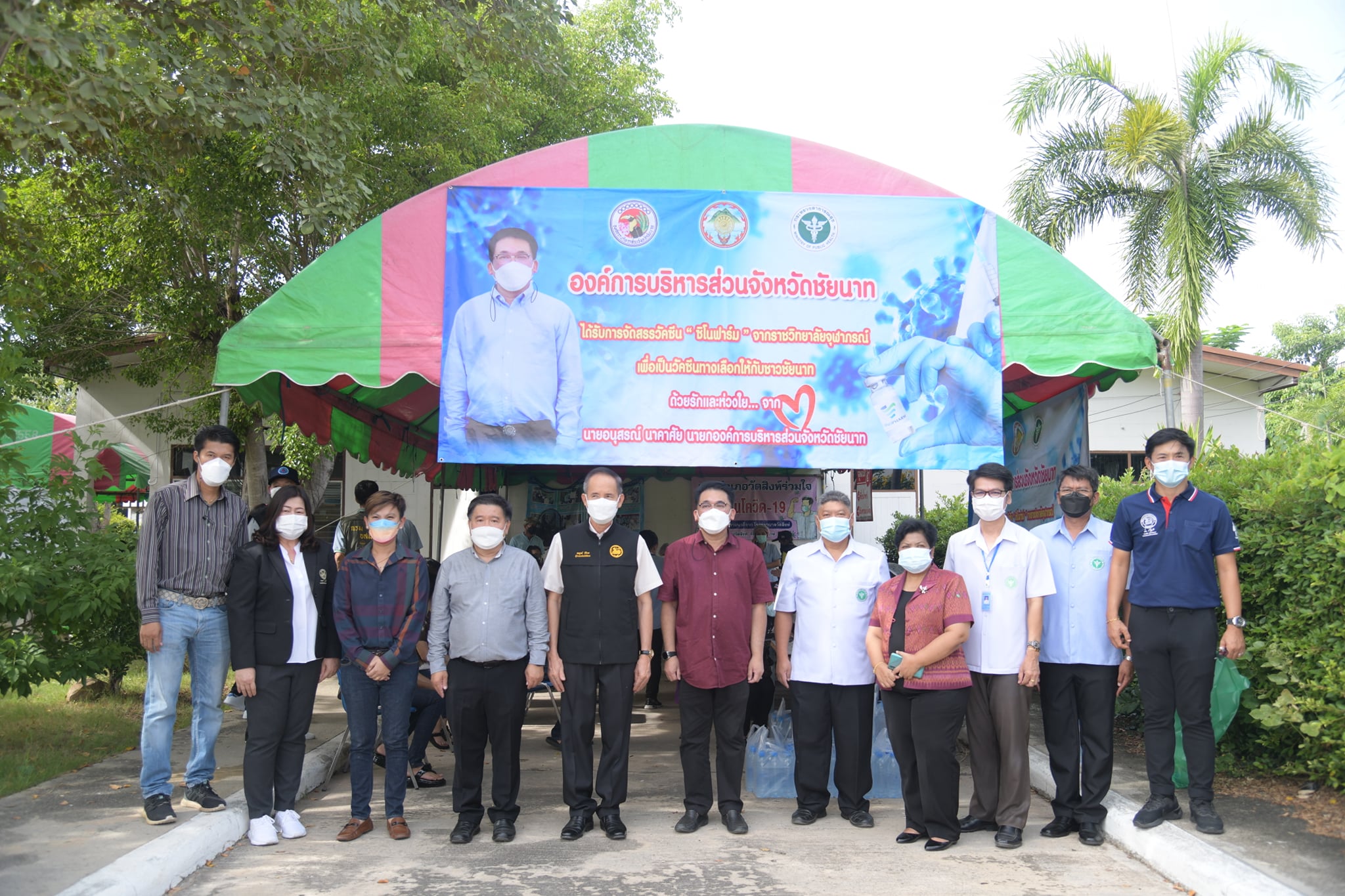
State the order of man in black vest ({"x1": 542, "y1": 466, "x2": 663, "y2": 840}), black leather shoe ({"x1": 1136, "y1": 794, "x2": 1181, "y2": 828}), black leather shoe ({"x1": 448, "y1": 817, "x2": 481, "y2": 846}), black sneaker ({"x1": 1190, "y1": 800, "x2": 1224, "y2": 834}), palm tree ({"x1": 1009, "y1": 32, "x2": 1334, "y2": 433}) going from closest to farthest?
1. black sneaker ({"x1": 1190, "y1": 800, "x2": 1224, "y2": 834})
2. black leather shoe ({"x1": 1136, "y1": 794, "x2": 1181, "y2": 828})
3. black leather shoe ({"x1": 448, "y1": 817, "x2": 481, "y2": 846})
4. man in black vest ({"x1": 542, "y1": 466, "x2": 663, "y2": 840})
5. palm tree ({"x1": 1009, "y1": 32, "x2": 1334, "y2": 433})

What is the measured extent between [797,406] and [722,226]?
1.28 metres

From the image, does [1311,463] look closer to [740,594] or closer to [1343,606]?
[1343,606]

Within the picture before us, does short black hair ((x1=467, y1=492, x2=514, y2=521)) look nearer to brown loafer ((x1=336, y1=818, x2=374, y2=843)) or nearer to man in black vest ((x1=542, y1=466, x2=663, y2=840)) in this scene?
man in black vest ((x1=542, y1=466, x2=663, y2=840))

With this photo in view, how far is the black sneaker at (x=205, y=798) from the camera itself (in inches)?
211

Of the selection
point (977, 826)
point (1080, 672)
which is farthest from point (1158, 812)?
point (977, 826)

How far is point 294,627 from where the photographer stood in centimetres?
537

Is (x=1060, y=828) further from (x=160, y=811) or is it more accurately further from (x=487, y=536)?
(x=160, y=811)

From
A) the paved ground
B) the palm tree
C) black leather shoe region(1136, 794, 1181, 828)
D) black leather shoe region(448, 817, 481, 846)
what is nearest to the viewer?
the paved ground

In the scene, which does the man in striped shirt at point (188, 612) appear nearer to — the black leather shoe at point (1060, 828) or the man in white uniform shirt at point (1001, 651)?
the man in white uniform shirt at point (1001, 651)

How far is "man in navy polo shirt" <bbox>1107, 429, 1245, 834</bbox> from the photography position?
5.01m

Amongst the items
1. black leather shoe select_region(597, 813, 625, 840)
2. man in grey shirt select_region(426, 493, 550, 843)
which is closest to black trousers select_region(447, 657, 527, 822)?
man in grey shirt select_region(426, 493, 550, 843)

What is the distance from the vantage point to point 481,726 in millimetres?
5449

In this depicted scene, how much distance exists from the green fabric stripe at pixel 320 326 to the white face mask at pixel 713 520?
7.59 ft

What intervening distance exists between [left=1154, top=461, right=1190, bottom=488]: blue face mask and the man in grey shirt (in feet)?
10.6
